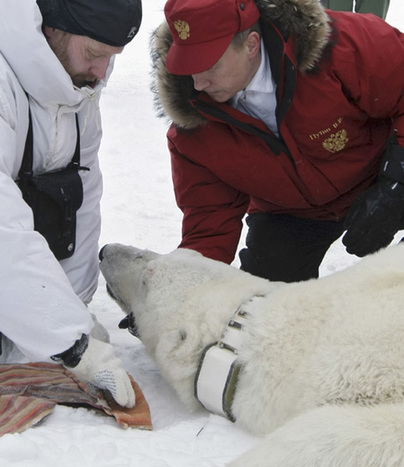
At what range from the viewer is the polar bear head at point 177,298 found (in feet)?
8.37

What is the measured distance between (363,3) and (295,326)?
503 cm

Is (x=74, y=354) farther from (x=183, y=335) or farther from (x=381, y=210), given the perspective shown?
(x=381, y=210)

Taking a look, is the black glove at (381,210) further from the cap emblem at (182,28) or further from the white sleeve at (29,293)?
the white sleeve at (29,293)

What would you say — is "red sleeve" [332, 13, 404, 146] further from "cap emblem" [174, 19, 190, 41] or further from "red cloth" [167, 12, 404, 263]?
"cap emblem" [174, 19, 190, 41]

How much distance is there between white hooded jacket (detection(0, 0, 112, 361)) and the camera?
231 cm

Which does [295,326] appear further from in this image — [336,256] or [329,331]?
[336,256]

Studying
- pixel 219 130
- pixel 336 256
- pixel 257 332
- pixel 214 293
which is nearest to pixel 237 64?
pixel 219 130

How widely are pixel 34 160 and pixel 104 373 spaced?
→ 3.54 ft

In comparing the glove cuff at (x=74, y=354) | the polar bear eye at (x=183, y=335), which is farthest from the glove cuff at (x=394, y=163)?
the glove cuff at (x=74, y=354)

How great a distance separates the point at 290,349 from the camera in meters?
2.30

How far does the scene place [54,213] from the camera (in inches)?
123

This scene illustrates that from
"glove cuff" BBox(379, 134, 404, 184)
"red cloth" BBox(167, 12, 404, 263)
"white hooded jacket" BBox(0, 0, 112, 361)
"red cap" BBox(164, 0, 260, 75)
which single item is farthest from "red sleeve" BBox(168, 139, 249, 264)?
"glove cuff" BBox(379, 134, 404, 184)

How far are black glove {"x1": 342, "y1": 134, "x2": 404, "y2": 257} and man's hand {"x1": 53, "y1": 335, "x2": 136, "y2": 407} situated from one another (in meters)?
1.40

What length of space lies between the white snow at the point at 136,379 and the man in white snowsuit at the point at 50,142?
239 millimetres
